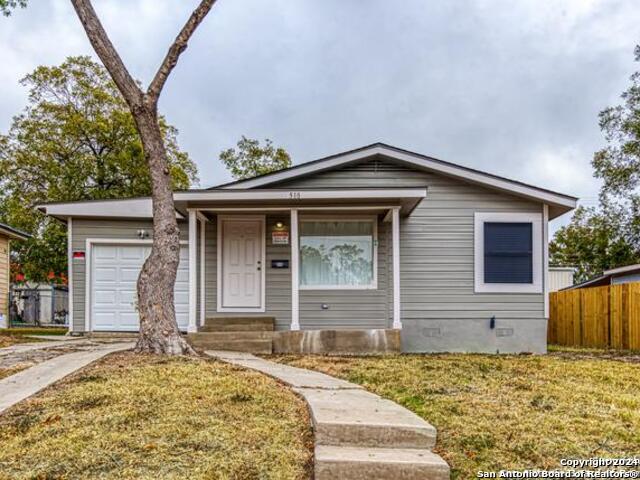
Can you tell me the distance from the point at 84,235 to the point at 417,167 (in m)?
6.69

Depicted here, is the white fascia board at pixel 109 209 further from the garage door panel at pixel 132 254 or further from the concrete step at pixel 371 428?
the concrete step at pixel 371 428

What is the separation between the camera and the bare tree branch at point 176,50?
281 inches

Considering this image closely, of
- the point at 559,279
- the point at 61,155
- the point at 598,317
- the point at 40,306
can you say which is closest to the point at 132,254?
the point at 61,155

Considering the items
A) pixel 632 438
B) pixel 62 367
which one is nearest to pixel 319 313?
pixel 62 367

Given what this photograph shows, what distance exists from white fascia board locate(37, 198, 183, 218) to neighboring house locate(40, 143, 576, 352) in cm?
145

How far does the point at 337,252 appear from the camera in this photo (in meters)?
9.45

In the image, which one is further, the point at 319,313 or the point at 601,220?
the point at 601,220

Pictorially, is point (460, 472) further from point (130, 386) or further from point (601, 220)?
point (601, 220)

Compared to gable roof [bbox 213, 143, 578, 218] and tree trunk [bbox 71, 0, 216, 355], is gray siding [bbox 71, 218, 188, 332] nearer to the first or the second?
gable roof [bbox 213, 143, 578, 218]

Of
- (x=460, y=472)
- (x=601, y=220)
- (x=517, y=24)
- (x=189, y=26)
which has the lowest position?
(x=460, y=472)

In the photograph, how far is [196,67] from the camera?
55.9ft

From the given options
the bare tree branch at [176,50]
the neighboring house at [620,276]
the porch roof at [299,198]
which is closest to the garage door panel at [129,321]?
the porch roof at [299,198]

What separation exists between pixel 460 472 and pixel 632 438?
4.60ft

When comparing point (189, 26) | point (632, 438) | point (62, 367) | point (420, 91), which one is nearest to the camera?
point (632, 438)
